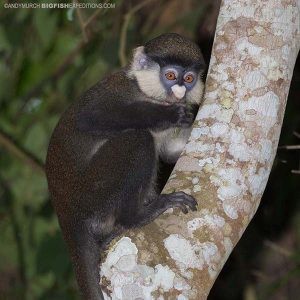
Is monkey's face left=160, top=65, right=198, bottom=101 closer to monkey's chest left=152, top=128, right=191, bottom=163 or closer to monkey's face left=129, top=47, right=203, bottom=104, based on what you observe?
monkey's face left=129, top=47, right=203, bottom=104

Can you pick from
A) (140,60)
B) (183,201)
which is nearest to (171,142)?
(140,60)

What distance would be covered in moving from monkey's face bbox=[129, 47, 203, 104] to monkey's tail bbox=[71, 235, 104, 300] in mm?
902

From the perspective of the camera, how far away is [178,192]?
117 inches

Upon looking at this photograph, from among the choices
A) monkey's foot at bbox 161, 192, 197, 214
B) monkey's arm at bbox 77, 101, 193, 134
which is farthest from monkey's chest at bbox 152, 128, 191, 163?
monkey's foot at bbox 161, 192, 197, 214

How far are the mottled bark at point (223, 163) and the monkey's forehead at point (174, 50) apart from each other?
21.6 inches

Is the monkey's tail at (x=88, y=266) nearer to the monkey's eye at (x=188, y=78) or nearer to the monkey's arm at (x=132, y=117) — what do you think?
the monkey's arm at (x=132, y=117)

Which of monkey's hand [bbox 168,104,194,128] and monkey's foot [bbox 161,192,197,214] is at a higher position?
monkey's hand [bbox 168,104,194,128]

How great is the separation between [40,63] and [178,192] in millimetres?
3258

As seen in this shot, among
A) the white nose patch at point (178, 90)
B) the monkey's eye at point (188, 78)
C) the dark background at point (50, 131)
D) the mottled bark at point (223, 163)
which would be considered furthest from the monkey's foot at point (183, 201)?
the dark background at point (50, 131)

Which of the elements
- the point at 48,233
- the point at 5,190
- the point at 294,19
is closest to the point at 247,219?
the point at 294,19

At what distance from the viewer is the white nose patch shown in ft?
12.5

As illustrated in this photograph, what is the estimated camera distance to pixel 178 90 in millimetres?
3824

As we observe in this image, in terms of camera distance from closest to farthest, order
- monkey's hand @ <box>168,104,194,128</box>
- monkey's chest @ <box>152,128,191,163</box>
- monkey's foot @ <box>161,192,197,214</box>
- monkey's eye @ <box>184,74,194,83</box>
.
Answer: monkey's foot @ <box>161,192,197,214</box> < monkey's hand @ <box>168,104,194,128</box> < monkey's chest @ <box>152,128,191,163</box> < monkey's eye @ <box>184,74,194,83</box>

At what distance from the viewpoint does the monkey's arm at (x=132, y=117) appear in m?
3.66
